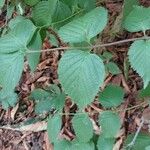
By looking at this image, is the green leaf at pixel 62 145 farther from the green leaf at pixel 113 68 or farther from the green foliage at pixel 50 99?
the green leaf at pixel 113 68

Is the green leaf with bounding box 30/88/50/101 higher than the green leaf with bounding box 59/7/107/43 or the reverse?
the reverse

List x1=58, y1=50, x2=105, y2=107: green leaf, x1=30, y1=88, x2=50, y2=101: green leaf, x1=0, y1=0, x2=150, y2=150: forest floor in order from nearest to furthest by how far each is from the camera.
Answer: x1=58, y1=50, x2=105, y2=107: green leaf
x1=30, y1=88, x2=50, y2=101: green leaf
x1=0, y1=0, x2=150, y2=150: forest floor

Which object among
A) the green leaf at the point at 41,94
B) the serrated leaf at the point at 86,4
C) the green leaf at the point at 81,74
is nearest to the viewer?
the green leaf at the point at 81,74

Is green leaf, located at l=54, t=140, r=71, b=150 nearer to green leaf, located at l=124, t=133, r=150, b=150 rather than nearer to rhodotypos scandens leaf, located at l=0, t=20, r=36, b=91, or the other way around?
green leaf, located at l=124, t=133, r=150, b=150

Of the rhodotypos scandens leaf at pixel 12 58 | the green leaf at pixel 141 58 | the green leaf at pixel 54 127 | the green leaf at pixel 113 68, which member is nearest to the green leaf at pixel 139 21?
the green leaf at pixel 141 58

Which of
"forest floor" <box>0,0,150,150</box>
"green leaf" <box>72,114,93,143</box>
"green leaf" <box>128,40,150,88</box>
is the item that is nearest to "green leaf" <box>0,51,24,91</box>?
"green leaf" <box>128,40,150,88</box>

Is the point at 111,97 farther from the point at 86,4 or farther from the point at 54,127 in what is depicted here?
the point at 86,4

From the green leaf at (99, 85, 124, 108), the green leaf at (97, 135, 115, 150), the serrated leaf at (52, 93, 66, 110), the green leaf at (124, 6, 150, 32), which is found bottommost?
the green leaf at (97, 135, 115, 150)
